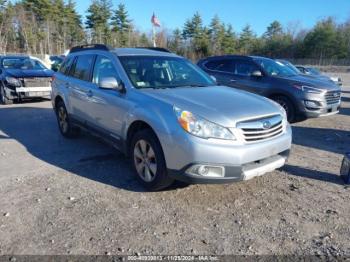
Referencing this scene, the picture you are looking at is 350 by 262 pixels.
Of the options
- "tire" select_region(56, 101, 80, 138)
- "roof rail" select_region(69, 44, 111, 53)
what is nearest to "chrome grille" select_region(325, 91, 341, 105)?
"roof rail" select_region(69, 44, 111, 53)

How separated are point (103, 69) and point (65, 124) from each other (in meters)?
2.18

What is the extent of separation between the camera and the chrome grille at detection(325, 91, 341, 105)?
7.86 metres

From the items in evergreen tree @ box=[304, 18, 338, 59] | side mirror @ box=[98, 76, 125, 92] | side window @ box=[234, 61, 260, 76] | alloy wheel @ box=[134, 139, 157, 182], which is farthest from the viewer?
evergreen tree @ box=[304, 18, 338, 59]

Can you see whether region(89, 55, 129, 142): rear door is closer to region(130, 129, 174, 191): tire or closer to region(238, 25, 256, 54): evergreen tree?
region(130, 129, 174, 191): tire

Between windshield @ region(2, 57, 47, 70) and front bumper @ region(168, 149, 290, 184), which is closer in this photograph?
front bumper @ region(168, 149, 290, 184)

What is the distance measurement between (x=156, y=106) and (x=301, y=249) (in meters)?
2.18

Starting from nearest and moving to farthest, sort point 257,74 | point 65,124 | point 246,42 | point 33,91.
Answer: point 65,124
point 257,74
point 33,91
point 246,42

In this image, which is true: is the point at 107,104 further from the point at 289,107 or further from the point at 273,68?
the point at 273,68

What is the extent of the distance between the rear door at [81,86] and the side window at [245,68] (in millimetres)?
4815

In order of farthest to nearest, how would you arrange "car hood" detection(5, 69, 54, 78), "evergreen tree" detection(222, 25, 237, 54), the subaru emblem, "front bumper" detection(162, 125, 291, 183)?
"evergreen tree" detection(222, 25, 237, 54)
"car hood" detection(5, 69, 54, 78)
the subaru emblem
"front bumper" detection(162, 125, 291, 183)

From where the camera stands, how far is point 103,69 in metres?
5.06

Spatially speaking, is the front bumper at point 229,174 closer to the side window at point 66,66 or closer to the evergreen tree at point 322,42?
the side window at point 66,66

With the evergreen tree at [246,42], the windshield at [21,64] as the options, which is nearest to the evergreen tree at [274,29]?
the evergreen tree at [246,42]

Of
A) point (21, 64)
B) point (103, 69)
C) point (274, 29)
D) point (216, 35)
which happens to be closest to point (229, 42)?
point (216, 35)
